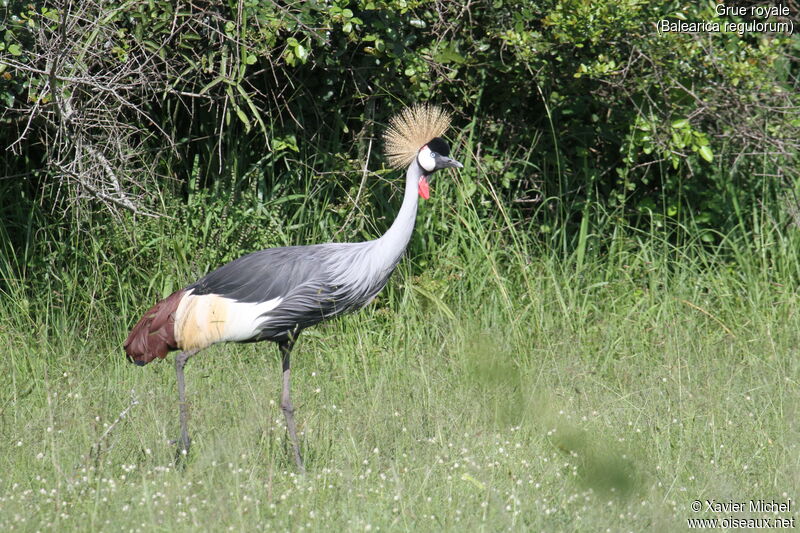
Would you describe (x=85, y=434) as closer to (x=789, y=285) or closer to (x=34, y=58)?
(x=34, y=58)

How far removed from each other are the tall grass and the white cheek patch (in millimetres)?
678

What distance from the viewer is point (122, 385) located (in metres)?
3.51

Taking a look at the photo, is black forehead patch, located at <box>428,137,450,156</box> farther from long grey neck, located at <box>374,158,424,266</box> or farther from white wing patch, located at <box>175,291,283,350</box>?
white wing patch, located at <box>175,291,283,350</box>

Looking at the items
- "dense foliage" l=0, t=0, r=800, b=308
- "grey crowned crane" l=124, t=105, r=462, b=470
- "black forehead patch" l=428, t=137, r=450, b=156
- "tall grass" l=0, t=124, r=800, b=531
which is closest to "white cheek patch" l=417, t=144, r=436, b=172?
"black forehead patch" l=428, t=137, r=450, b=156

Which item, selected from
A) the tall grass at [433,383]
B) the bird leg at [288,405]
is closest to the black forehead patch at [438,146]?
the tall grass at [433,383]

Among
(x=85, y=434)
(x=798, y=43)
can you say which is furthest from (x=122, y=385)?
(x=798, y=43)

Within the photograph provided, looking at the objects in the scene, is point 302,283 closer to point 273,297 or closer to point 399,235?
point 273,297

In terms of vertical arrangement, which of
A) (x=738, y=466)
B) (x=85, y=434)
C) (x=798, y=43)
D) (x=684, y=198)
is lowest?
(x=738, y=466)

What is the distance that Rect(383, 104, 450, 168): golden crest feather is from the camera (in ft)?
11.8

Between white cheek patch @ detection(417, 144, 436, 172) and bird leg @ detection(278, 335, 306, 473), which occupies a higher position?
white cheek patch @ detection(417, 144, 436, 172)

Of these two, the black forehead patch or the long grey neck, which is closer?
the long grey neck

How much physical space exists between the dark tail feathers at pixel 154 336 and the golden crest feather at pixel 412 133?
989 millimetres

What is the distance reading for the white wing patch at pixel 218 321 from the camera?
3178mm

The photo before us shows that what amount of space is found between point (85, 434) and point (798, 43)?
373cm
